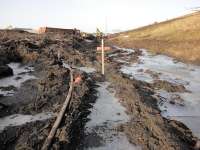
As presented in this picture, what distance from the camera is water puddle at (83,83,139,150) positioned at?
6504 mm

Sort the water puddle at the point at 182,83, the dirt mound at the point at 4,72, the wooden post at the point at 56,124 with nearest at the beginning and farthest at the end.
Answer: the wooden post at the point at 56,124 → the water puddle at the point at 182,83 → the dirt mound at the point at 4,72

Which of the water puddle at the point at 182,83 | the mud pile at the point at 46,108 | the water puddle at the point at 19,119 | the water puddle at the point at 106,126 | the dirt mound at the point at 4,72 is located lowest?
the water puddle at the point at 182,83

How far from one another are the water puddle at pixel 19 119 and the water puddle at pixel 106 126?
124cm

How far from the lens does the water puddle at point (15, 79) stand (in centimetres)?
1177

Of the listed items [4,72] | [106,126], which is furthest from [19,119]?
[4,72]

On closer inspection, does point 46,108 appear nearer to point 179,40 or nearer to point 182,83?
point 182,83

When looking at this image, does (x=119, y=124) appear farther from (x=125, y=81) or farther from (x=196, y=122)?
(x=125, y=81)

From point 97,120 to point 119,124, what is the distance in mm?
649

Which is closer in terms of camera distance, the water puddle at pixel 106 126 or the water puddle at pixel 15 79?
the water puddle at pixel 106 126

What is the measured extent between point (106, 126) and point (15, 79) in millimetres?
7623

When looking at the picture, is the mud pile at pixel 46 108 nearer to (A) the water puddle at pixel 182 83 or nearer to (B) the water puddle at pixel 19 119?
(B) the water puddle at pixel 19 119

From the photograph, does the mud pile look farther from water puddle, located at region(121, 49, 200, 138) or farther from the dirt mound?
water puddle, located at region(121, 49, 200, 138)

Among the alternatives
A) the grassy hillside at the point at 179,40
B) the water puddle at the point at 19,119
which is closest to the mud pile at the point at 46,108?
the water puddle at the point at 19,119

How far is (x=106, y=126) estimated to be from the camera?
763cm
